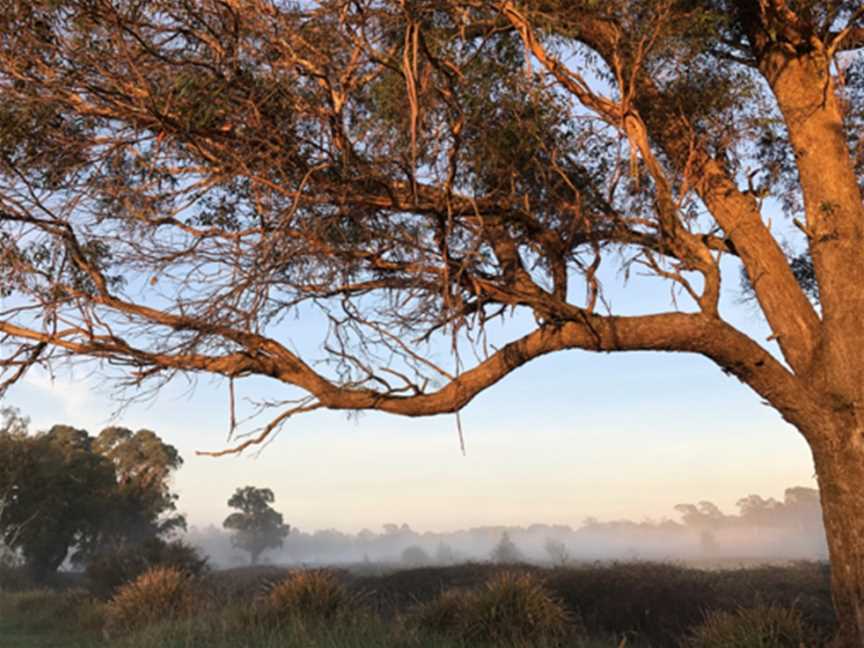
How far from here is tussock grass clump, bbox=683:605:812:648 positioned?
293 inches

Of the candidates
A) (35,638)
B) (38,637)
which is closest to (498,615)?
(35,638)

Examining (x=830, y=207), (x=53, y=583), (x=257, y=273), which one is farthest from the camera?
(x=53, y=583)

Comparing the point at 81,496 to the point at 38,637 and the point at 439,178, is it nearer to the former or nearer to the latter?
the point at 38,637

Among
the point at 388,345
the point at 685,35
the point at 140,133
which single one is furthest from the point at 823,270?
the point at 140,133

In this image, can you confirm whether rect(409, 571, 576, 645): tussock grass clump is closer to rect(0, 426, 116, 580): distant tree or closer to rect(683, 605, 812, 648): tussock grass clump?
rect(683, 605, 812, 648): tussock grass clump

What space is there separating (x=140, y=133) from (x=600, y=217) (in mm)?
5875

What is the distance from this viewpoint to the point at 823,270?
8258 mm

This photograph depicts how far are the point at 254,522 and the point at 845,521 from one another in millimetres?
86068

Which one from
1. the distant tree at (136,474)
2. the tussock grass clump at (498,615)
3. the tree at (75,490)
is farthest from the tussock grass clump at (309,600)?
the distant tree at (136,474)

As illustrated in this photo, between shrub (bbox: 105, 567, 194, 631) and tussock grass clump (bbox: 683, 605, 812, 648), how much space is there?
9.21m

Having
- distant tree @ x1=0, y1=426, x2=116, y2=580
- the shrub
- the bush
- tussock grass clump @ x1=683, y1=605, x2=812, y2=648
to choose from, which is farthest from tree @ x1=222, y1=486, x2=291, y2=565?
tussock grass clump @ x1=683, y1=605, x2=812, y2=648

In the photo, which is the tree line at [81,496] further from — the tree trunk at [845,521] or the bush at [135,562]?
the tree trunk at [845,521]

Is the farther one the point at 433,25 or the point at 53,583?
the point at 53,583

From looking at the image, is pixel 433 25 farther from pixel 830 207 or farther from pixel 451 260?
pixel 830 207
